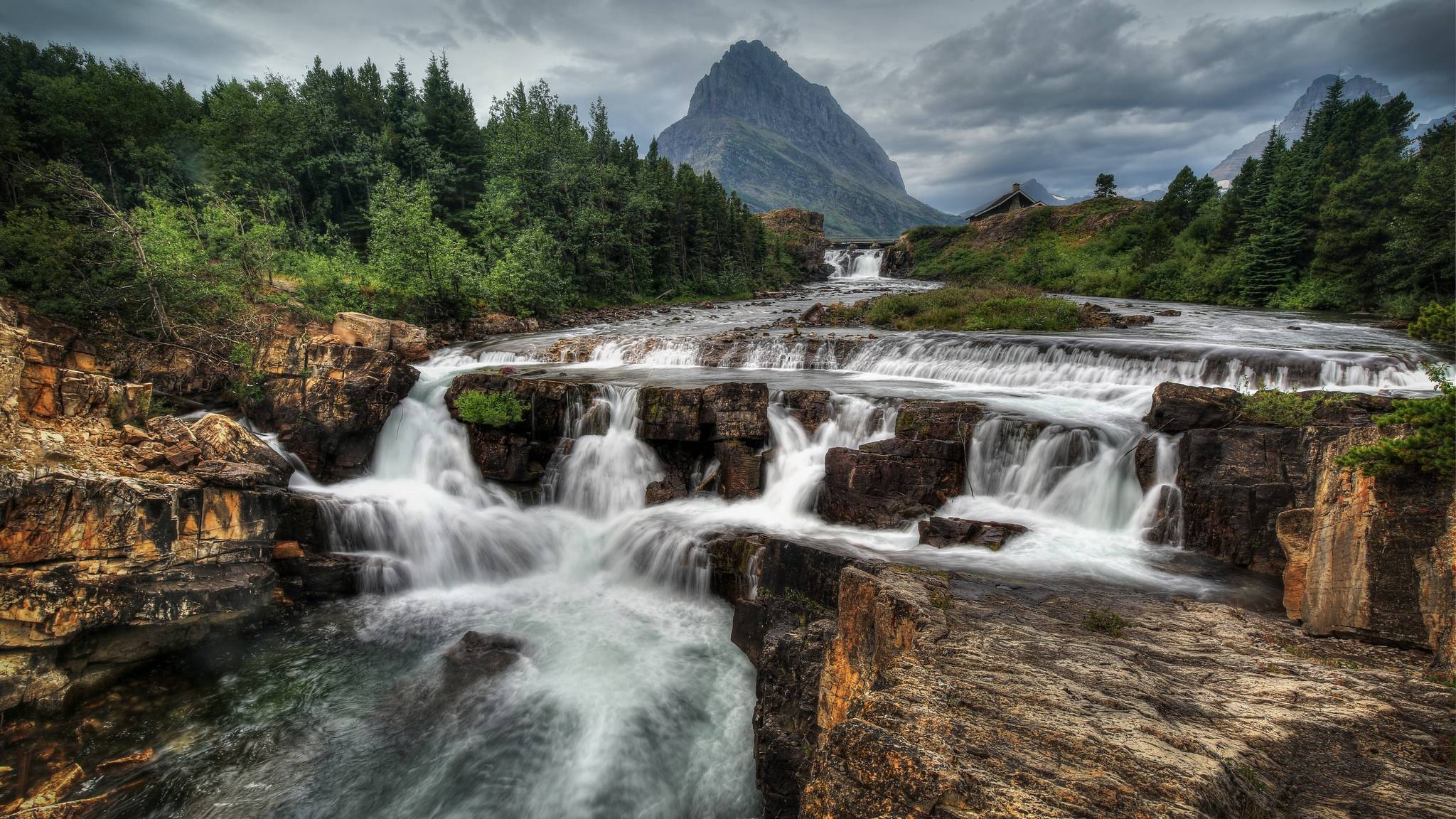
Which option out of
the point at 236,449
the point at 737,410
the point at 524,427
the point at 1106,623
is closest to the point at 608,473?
the point at 524,427

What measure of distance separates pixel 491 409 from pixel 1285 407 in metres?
16.4

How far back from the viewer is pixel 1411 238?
70.4 feet

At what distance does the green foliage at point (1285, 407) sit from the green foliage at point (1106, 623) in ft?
24.2

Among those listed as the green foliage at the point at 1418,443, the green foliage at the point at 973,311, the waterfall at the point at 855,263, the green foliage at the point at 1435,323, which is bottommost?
the green foliage at the point at 1418,443

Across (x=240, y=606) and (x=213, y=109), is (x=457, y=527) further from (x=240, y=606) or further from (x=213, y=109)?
(x=213, y=109)

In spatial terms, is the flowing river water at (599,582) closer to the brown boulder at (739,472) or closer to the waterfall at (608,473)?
the waterfall at (608,473)

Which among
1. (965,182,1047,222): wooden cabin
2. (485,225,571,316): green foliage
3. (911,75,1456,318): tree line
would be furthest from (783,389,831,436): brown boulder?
(965,182,1047,222): wooden cabin

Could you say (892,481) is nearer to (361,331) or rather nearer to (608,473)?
(608,473)

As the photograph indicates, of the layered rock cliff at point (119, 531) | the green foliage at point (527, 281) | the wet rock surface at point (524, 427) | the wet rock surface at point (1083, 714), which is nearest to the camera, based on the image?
the wet rock surface at point (1083, 714)

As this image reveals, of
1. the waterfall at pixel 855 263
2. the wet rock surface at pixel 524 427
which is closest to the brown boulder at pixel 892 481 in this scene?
the wet rock surface at pixel 524 427

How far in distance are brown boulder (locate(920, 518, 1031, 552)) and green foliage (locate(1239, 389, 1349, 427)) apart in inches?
198

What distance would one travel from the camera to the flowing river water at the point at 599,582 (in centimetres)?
673

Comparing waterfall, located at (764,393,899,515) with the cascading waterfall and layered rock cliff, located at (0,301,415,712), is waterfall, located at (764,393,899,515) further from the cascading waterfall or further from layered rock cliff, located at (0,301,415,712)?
layered rock cliff, located at (0,301,415,712)

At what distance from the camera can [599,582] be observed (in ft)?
37.4
